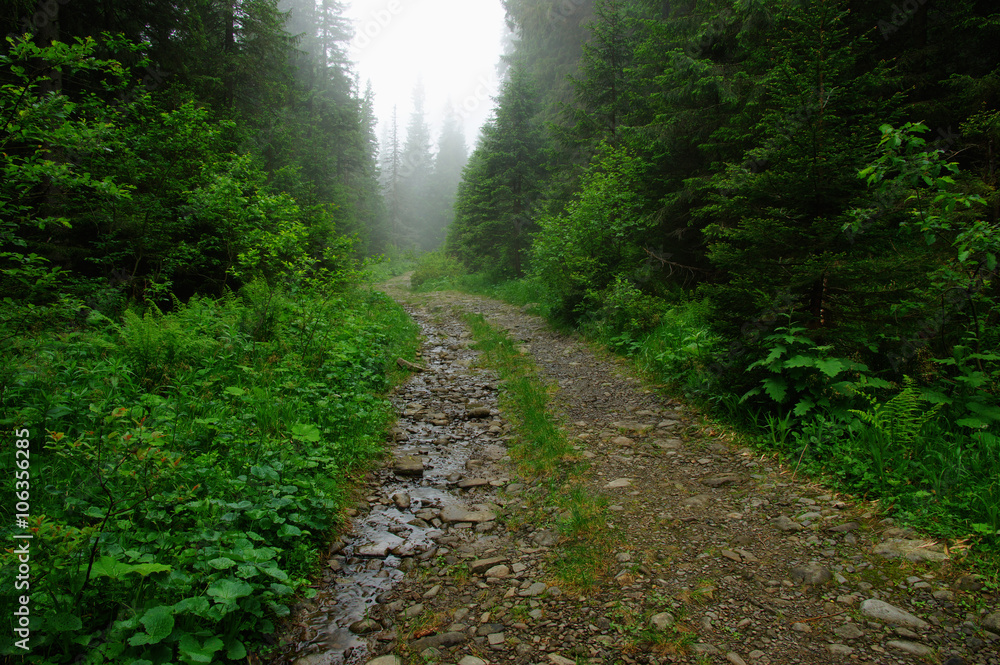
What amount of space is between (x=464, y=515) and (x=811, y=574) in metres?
2.86

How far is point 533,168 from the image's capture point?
22.5 meters

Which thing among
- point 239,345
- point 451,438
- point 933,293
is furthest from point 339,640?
point 933,293

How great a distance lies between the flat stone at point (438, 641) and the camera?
2800 millimetres

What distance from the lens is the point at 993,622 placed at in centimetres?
247

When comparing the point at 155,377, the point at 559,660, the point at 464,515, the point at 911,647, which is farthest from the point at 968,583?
the point at 155,377

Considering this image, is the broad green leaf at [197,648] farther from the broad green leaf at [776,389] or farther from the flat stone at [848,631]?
the broad green leaf at [776,389]

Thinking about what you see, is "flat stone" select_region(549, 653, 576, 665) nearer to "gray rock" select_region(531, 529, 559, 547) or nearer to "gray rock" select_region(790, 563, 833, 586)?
"gray rock" select_region(531, 529, 559, 547)

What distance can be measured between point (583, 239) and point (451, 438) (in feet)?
25.2

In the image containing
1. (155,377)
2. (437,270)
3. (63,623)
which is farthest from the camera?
(437,270)

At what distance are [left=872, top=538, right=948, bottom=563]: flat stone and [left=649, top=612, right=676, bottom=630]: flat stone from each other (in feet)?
5.48

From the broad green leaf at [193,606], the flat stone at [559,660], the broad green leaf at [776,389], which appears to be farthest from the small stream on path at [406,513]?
the broad green leaf at [776,389]

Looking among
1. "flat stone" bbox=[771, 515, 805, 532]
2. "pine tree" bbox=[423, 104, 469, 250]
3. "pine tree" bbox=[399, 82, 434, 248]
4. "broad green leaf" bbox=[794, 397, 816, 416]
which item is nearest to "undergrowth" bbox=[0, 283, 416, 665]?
"flat stone" bbox=[771, 515, 805, 532]

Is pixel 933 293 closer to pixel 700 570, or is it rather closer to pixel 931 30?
pixel 700 570

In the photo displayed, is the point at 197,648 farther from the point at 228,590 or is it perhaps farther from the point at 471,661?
the point at 471,661
